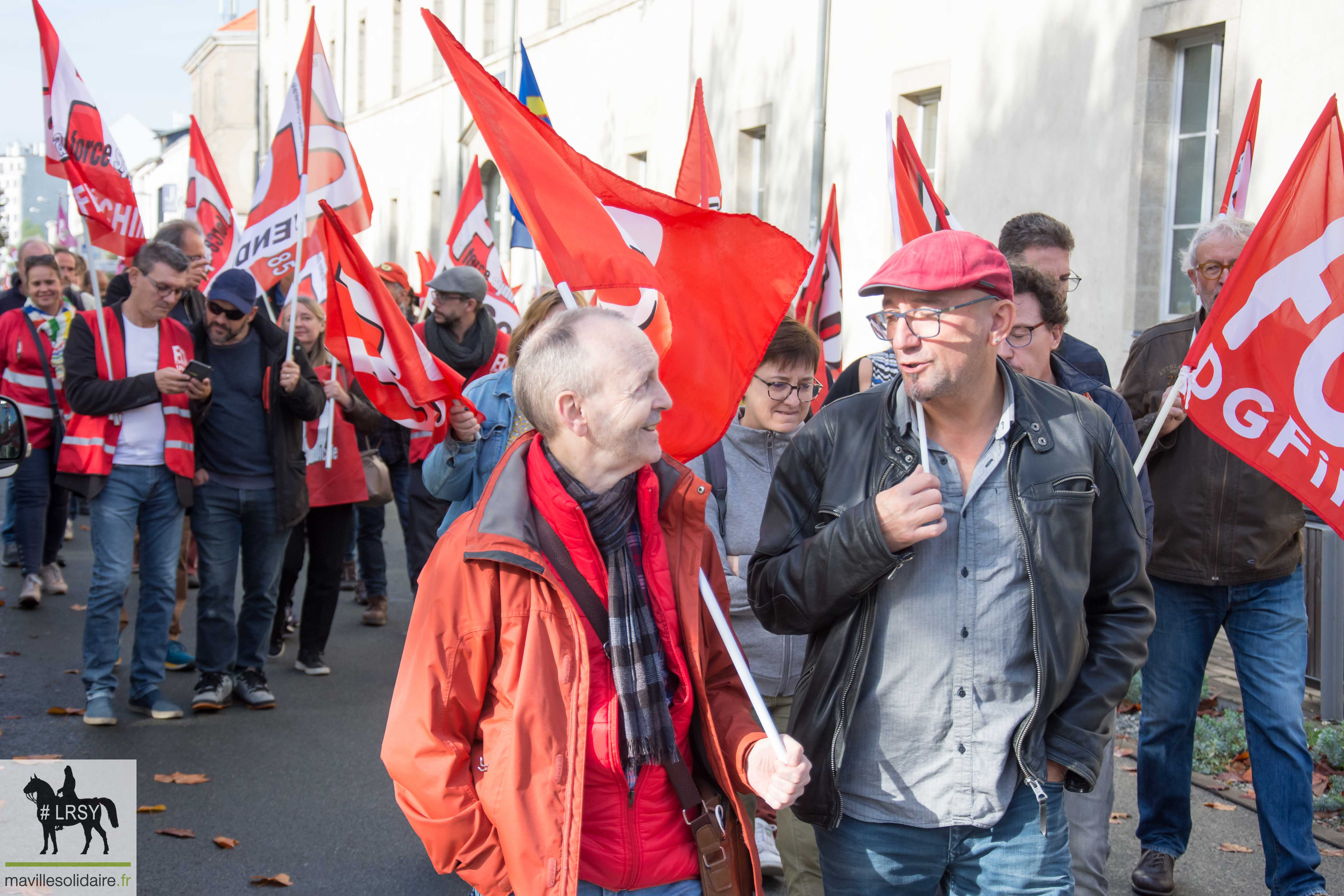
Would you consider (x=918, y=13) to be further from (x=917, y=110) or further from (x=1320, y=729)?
(x=1320, y=729)

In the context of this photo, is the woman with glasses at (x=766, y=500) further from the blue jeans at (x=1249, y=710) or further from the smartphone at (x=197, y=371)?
the smartphone at (x=197, y=371)

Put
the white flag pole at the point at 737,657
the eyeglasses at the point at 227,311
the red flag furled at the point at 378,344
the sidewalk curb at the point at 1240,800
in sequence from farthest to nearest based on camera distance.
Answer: the eyeglasses at the point at 227,311
the red flag furled at the point at 378,344
the sidewalk curb at the point at 1240,800
the white flag pole at the point at 737,657

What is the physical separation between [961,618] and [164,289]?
4785 millimetres

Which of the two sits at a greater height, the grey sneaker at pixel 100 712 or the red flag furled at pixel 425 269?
the red flag furled at pixel 425 269

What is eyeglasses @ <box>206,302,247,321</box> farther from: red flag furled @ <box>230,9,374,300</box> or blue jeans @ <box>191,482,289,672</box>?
red flag furled @ <box>230,9,374,300</box>

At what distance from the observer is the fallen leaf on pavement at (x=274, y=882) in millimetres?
4410

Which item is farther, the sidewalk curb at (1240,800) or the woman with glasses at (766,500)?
the sidewalk curb at (1240,800)

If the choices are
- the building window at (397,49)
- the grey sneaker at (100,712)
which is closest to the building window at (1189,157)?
the grey sneaker at (100,712)

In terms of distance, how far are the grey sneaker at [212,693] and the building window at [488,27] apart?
20334 mm

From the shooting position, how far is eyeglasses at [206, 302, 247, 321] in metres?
6.21

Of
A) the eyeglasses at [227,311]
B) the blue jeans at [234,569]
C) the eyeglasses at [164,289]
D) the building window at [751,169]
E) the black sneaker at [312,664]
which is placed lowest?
the black sneaker at [312,664]

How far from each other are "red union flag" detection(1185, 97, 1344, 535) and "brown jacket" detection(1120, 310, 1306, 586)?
45 centimetres

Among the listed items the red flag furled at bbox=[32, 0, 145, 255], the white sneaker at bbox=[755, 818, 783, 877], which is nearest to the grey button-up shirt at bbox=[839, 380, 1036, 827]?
the white sneaker at bbox=[755, 818, 783, 877]

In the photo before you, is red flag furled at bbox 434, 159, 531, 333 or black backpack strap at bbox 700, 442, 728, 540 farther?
red flag furled at bbox 434, 159, 531, 333
